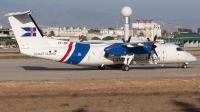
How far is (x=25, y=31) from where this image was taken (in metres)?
29.7

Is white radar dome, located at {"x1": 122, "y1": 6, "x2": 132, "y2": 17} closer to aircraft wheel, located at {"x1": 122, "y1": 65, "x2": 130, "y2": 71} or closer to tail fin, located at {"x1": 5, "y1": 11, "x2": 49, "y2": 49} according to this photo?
aircraft wheel, located at {"x1": 122, "y1": 65, "x2": 130, "y2": 71}

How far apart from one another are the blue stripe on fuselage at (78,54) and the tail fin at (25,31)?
92.4 inches

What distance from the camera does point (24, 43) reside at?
2958 cm

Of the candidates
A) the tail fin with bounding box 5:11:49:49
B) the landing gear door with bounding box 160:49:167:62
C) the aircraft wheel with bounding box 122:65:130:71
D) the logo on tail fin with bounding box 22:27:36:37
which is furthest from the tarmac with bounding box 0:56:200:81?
the logo on tail fin with bounding box 22:27:36:37

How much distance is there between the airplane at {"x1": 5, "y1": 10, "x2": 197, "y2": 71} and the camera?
1165 inches

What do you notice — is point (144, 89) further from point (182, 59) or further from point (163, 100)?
point (182, 59)

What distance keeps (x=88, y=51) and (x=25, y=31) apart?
517 cm

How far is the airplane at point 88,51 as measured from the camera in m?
29.6

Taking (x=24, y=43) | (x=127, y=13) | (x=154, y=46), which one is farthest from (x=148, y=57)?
(x=127, y=13)

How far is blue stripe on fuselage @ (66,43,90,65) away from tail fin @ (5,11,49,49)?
2346 mm

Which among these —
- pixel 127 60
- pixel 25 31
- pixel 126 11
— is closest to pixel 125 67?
pixel 127 60

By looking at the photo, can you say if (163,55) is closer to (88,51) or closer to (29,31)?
(88,51)

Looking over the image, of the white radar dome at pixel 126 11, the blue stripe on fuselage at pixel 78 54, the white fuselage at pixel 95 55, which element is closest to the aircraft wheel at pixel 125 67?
the white fuselage at pixel 95 55

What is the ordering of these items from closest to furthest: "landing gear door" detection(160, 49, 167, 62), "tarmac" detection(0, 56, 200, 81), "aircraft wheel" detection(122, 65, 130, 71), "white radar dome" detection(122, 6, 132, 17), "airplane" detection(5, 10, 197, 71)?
"tarmac" detection(0, 56, 200, 81), "airplane" detection(5, 10, 197, 71), "aircraft wheel" detection(122, 65, 130, 71), "landing gear door" detection(160, 49, 167, 62), "white radar dome" detection(122, 6, 132, 17)
